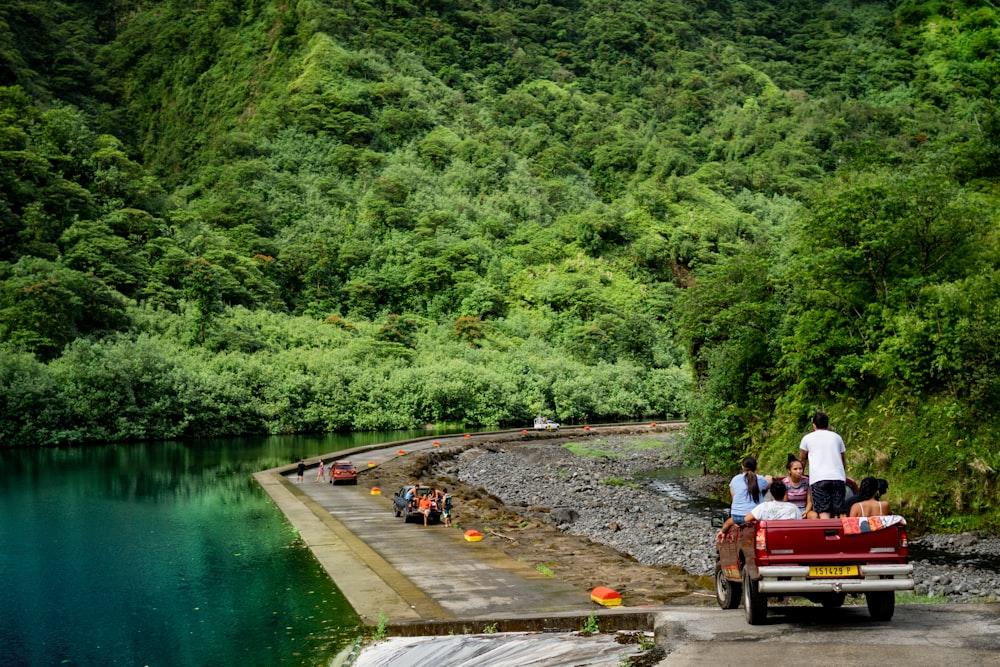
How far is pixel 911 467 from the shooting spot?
77.5ft

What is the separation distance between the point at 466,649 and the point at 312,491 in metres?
22.9

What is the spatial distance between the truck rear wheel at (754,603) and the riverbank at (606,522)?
3001 mm

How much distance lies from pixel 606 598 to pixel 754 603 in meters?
3.26

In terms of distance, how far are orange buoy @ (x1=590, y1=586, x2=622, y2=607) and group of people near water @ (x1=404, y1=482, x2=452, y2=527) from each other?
10.5m

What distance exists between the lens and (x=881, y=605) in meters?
10.1

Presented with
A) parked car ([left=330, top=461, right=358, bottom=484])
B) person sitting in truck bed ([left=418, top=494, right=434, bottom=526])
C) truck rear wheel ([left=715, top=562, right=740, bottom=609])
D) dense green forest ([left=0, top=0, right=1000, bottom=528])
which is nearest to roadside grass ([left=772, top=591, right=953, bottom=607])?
truck rear wheel ([left=715, top=562, right=740, bottom=609])

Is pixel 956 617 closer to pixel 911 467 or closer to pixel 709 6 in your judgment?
pixel 911 467

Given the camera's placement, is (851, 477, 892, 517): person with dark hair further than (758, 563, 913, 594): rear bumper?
Yes

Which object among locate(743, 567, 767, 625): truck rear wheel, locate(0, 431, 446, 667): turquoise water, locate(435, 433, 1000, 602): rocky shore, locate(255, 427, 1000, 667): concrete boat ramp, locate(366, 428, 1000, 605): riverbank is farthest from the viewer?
locate(435, 433, 1000, 602): rocky shore

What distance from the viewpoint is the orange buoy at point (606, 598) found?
504 inches

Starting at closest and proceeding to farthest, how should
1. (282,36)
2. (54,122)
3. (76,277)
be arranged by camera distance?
(76,277), (54,122), (282,36)

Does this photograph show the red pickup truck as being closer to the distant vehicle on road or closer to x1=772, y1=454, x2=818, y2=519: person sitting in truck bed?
x1=772, y1=454, x2=818, y2=519: person sitting in truck bed

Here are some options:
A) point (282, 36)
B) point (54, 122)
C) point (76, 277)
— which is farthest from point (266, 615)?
point (282, 36)

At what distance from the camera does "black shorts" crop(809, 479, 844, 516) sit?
10547mm
